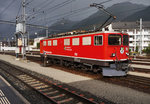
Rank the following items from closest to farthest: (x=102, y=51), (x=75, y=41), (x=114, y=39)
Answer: (x=102, y=51), (x=114, y=39), (x=75, y=41)

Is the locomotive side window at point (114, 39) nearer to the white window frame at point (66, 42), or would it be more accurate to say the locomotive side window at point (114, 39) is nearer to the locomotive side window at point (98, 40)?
the locomotive side window at point (98, 40)

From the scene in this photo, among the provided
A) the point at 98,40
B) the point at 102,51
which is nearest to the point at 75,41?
the point at 98,40

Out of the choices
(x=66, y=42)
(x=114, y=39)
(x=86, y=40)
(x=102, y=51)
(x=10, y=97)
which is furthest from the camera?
(x=66, y=42)

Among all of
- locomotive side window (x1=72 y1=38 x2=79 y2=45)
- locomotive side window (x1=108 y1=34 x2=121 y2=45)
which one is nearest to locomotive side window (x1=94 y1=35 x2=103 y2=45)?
locomotive side window (x1=108 y1=34 x2=121 y2=45)

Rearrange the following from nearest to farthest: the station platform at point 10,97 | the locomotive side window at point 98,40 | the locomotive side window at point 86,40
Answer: the station platform at point 10,97
the locomotive side window at point 98,40
the locomotive side window at point 86,40

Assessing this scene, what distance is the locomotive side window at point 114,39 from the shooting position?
37.6 ft

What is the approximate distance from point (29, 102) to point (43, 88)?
227 cm

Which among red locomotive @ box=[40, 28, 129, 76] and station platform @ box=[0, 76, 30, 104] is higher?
red locomotive @ box=[40, 28, 129, 76]

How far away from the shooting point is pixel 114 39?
460 inches

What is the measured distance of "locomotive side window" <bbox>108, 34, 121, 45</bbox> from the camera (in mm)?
11445

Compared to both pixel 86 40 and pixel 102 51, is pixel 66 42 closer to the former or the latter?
pixel 86 40

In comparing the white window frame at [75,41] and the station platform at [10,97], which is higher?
the white window frame at [75,41]

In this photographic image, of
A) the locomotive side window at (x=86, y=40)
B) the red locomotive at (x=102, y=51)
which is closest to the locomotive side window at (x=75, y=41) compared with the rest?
the red locomotive at (x=102, y=51)

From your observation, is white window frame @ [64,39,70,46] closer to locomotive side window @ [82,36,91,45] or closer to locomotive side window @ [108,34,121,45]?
locomotive side window @ [82,36,91,45]
